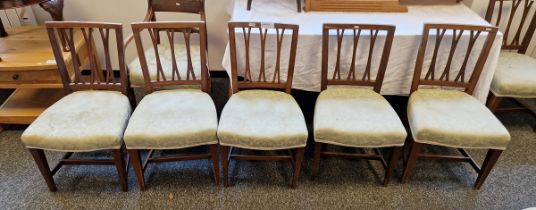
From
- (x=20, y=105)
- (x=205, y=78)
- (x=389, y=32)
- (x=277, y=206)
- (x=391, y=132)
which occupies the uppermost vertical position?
(x=389, y=32)

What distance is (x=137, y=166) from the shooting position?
1.73 metres

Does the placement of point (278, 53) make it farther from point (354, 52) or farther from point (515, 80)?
point (515, 80)

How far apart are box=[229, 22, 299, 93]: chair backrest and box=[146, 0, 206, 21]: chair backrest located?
595 mm

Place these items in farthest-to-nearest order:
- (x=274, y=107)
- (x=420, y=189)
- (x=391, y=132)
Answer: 1. (x=420, y=189)
2. (x=274, y=107)
3. (x=391, y=132)

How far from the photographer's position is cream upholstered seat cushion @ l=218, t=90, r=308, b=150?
1.60 m

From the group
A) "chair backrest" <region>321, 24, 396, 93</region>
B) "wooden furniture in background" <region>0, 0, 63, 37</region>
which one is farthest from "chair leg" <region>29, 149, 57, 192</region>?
"chair backrest" <region>321, 24, 396, 93</region>

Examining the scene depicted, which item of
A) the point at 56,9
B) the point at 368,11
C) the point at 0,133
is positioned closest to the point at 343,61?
the point at 368,11

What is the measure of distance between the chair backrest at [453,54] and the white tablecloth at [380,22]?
0.05m

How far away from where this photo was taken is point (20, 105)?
7.31 feet

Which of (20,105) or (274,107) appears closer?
(274,107)

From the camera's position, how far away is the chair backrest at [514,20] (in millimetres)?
2211

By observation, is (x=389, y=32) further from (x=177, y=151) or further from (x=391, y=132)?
(x=177, y=151)

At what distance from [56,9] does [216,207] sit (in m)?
1.42

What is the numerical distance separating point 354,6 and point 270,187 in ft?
3.83
